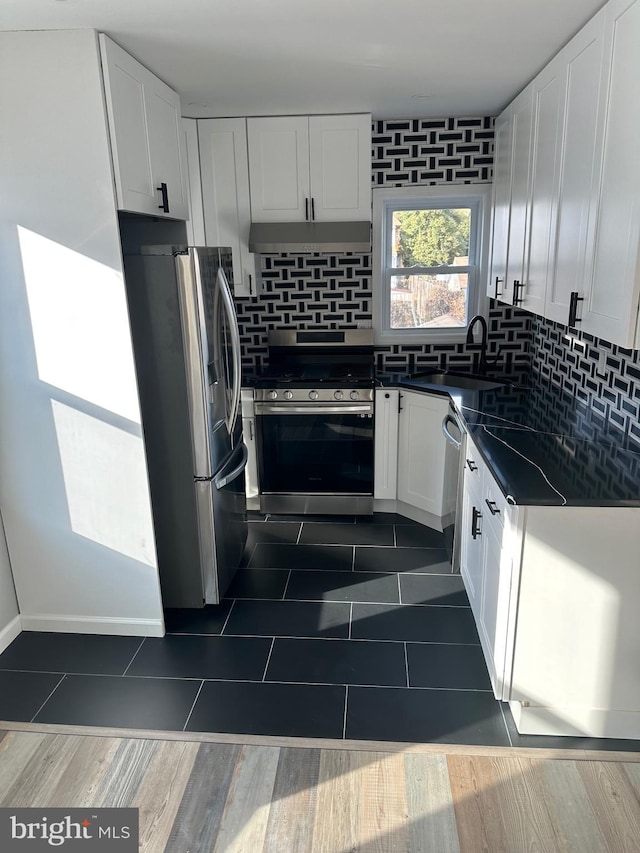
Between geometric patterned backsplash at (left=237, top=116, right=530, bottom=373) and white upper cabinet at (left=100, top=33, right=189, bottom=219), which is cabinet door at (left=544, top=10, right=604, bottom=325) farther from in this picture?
white upper cabinet at (left=100, top=33, right=189, bottom=219)

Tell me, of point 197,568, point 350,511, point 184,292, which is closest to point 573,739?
point 197,568

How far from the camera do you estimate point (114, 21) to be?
6.79ft

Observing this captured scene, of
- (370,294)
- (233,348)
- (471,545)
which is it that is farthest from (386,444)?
(233,348)

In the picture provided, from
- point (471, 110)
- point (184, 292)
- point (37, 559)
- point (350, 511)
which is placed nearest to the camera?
point (184, 292)

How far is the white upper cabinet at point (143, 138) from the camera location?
7.39 ft

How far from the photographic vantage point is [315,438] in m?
3.76

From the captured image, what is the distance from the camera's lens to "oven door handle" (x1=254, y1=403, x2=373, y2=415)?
12.1ft

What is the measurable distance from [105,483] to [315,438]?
1.48 meters

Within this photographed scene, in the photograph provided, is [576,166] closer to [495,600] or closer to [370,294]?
[495,600]

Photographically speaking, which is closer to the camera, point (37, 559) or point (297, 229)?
point (37, 559)

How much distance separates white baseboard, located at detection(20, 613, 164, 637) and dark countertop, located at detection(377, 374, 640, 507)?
5.45ft

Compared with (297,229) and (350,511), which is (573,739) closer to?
(350,511)

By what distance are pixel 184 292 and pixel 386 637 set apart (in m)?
1.73

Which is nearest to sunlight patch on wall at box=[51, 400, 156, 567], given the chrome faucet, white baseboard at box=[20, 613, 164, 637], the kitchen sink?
white baseboard at box=[20, 613, 164, 637]
